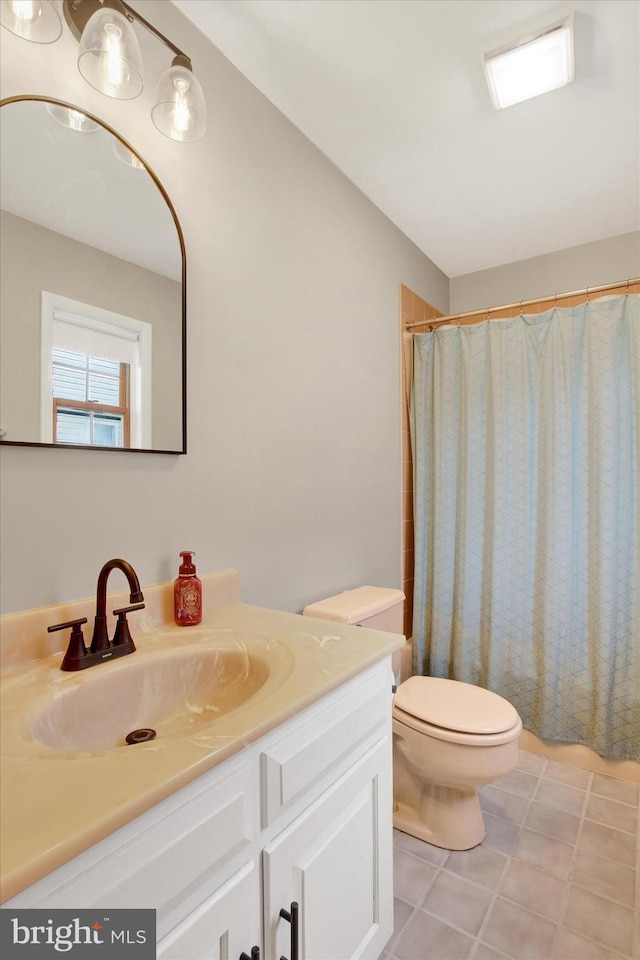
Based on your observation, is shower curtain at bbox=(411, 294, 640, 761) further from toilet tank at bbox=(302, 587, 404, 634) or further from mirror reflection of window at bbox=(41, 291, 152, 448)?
mirror reflection of window at bbox=(41, 291, 152, 448)

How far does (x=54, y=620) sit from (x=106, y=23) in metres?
1.19

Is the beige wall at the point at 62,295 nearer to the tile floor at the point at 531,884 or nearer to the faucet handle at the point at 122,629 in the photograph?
the faucet handle at the point at 122,629

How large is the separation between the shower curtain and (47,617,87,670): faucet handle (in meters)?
1.81

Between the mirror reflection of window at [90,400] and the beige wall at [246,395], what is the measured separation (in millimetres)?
45

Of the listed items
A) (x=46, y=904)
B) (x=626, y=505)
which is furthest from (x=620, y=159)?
(x=46, y=904)

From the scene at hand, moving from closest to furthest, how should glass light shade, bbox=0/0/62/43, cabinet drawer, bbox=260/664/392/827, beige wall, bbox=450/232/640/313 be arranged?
cabinet drawer, bbox=260/664/392/827, glass light shade, bbox=0/0/62/43, beige wall, bbox=450/232/640/313

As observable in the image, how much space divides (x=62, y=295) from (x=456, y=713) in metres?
1.65

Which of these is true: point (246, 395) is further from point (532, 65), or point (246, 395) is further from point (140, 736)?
point (532, 65)

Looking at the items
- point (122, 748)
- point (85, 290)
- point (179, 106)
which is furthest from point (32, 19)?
point (122, 748)

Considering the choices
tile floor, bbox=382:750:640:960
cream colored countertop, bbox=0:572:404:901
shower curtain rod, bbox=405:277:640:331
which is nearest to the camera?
cream colored countertop, bbox=0:572:404:901

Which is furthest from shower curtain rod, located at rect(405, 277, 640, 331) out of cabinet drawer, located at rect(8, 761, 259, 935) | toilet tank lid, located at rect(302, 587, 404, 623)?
cabinet drawer, located at rect(8, 761, 259, 935)

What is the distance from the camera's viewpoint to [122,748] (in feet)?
2.15

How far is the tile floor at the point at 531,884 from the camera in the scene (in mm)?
1264

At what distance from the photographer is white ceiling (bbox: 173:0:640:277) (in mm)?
1287
